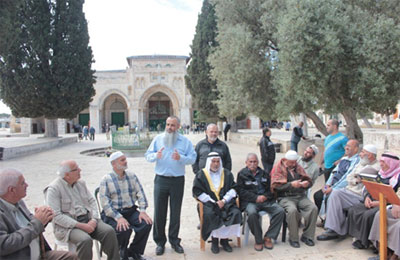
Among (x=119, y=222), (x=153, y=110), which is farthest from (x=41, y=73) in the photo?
(x=153, y=110)

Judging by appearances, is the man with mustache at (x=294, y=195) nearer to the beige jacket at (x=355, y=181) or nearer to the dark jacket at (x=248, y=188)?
the dark jacket at (x=248, y=188)

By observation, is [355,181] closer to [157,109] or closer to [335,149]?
[335,149]

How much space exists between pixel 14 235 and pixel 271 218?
3002 millimetres

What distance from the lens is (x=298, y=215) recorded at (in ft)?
13.6

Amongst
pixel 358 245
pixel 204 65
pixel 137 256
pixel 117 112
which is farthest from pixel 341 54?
pixel 117 112

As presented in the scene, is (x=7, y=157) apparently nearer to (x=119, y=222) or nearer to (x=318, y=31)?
(x=119, y=222)

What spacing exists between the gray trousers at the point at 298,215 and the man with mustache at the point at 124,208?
189cm

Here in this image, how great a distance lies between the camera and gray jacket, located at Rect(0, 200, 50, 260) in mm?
2365

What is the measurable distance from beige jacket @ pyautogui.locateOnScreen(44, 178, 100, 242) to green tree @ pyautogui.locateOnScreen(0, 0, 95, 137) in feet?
58.4

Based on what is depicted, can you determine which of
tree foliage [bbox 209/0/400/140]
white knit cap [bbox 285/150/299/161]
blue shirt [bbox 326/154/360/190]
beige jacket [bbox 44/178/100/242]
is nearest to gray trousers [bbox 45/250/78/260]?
beige jacket [bbox 44/178/100/242]

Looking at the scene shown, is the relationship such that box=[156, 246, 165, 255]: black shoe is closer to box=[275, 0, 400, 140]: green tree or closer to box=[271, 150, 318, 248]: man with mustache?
box=[271, 150, 318, 248]: man with mustache

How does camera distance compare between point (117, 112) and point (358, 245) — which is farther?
point (117, 112)

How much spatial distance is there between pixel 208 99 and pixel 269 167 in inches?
612

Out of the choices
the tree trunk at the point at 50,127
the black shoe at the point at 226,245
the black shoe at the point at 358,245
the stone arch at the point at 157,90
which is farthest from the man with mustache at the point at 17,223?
the stone arch at the point at 157,90
